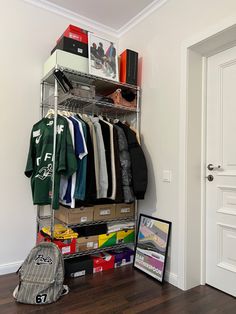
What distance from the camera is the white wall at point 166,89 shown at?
213 centimetres

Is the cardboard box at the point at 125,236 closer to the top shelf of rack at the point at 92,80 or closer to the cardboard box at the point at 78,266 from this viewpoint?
the cardboard box at the point at 78,266

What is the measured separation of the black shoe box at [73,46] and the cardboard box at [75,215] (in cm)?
148

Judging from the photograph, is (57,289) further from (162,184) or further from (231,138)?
(231,138)

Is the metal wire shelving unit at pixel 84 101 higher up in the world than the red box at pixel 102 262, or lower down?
higher up

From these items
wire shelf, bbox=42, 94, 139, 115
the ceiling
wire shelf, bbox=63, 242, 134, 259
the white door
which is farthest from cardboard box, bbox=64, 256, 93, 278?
the ceiling

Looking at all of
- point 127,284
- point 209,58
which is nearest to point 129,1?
point 209,58

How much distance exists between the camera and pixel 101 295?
75.9 inches

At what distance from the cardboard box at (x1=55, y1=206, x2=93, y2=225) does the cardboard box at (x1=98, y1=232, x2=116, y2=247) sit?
0.23 metres

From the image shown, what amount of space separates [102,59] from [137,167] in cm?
114

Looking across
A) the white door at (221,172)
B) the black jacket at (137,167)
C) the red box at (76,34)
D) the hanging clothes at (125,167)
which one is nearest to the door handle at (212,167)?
the white door at (221,172)

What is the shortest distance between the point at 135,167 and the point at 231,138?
0.89 m

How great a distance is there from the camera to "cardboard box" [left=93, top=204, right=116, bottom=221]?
238 cm

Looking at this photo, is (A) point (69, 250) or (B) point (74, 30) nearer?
(A) point (69, 250)

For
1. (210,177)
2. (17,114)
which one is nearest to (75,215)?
(17,114)
